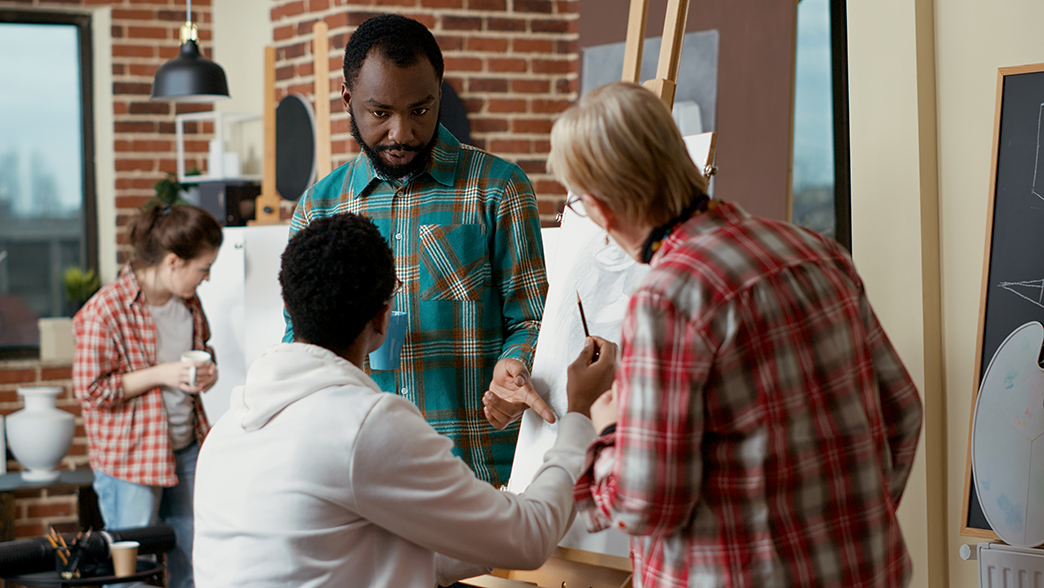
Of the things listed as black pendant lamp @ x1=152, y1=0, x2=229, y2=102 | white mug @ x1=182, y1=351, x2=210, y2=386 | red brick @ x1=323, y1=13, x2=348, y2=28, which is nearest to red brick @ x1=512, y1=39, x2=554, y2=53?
red brick @ x1=323, y1=13, x2=348, y2=28

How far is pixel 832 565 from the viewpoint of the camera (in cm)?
102

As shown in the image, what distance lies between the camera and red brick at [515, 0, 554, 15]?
385 cm

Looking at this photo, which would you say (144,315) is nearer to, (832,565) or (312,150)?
(312,150)

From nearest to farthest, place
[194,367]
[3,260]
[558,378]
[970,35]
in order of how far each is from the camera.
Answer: [558,378], [970,35], [194,367], [3,260]

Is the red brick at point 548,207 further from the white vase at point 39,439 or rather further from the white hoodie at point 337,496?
the white hoodie at point 337,496

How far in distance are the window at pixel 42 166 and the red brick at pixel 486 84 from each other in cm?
209

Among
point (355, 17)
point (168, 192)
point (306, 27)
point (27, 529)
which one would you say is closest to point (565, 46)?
point (355, 17)

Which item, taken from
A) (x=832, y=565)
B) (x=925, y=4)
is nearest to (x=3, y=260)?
(x=925, y=4)

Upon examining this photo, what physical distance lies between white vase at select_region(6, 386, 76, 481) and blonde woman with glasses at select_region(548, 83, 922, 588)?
10.5ft

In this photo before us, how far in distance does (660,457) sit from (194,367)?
2456 mm

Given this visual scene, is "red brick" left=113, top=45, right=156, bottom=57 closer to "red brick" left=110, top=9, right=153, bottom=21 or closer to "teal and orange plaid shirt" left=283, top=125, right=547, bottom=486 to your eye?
"red brick" left=110, top=9, right=153, bottom=21

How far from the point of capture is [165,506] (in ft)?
10.7

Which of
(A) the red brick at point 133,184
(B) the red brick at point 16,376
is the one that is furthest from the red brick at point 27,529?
(A) the red brick at point 133,184

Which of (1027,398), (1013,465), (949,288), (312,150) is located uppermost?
(312,150)
